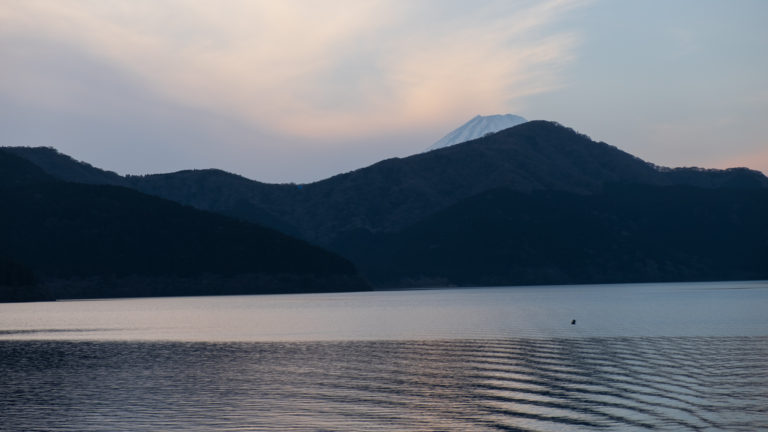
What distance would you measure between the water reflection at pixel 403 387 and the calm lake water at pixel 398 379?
0.13m

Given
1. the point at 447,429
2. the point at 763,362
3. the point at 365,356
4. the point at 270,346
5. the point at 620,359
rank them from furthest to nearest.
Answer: the point at 270,346, the point at 365,356, the point at 620,359, the point at 763,362, the point at 447,429

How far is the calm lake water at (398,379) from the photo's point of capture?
41938mm

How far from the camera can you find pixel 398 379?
5644cm

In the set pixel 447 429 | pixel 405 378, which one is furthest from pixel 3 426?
pixel 405 378

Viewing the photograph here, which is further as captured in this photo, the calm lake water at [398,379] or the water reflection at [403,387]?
the calm lake water at [398,379]

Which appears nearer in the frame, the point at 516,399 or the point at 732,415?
the point at 732,415

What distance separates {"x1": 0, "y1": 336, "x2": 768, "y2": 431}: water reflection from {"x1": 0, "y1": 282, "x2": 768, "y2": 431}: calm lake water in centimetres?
13

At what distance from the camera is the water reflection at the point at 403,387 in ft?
136

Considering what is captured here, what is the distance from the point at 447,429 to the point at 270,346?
165 ft

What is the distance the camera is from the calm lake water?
1651 inches

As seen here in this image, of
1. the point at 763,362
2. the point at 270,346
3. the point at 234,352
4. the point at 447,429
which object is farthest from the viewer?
the point at 270,346

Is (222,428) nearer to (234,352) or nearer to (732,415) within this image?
(732,415)

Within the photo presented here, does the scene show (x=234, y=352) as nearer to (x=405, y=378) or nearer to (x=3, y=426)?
(x=405, y=378)

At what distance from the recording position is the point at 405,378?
2242 inches
